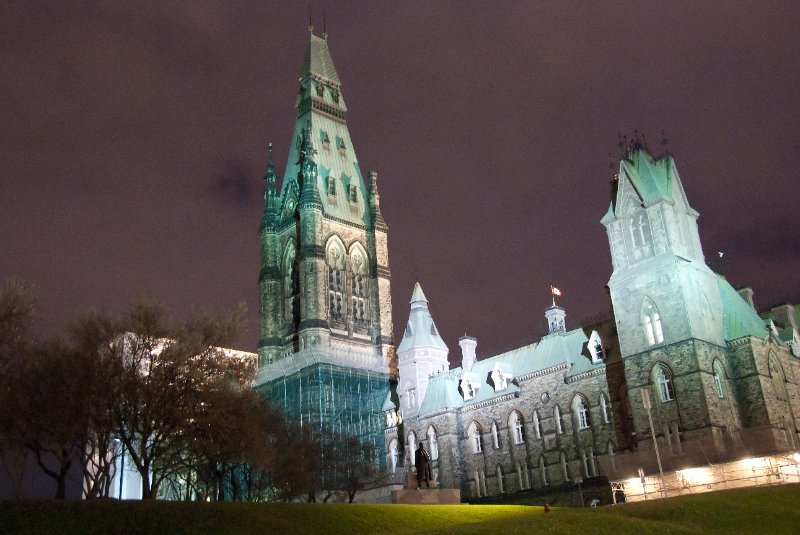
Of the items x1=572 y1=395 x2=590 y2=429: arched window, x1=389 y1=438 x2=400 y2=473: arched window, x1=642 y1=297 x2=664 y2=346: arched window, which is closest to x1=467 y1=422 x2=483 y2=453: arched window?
x1=389 y1=438 x2=400 y2=473: arched window

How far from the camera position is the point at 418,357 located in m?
69.9

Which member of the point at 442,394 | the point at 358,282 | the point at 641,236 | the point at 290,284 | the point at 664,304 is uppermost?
the point at 290,284

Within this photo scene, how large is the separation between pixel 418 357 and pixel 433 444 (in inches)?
330

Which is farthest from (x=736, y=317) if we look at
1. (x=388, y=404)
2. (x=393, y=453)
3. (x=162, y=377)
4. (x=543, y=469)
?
(x=162, y=377)

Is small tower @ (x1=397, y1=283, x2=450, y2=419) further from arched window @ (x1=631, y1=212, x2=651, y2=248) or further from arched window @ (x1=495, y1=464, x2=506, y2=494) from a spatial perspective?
arched window @ (x1=631, y1=212, x2=651, y2=248)

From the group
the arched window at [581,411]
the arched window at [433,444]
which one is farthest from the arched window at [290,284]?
the arched window at [581,411]

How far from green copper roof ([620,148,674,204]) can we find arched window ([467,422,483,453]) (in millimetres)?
21679

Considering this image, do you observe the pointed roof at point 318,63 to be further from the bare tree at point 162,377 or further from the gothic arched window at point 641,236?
the bare tree at point 162,377

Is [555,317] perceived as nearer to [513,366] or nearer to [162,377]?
[513,366]

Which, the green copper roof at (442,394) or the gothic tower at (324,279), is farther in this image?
the gothic tower at (324,279)

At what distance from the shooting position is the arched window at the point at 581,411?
55438mm

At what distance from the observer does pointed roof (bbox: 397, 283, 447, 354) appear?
233 feet

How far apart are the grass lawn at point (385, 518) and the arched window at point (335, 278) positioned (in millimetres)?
47430

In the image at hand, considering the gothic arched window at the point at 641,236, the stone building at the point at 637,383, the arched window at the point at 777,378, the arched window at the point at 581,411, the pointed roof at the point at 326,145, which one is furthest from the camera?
the pointed roof at the point at 326,145
